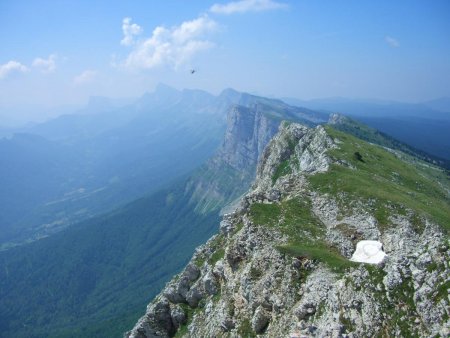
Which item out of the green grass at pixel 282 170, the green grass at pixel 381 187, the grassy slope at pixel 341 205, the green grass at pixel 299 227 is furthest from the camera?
the green grass at pixel 282 170

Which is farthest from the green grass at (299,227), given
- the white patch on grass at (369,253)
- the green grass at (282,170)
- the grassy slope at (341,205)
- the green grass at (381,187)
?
the green grass at (282,170)

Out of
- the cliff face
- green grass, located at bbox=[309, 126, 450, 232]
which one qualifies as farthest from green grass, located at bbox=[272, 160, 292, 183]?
the cliff face

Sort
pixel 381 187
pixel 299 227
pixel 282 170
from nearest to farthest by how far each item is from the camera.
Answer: pixel 299 227 → pixel 381 187 → pixel 282 170

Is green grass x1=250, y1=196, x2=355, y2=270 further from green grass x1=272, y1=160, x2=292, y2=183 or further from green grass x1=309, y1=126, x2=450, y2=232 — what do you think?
green grass x1=272, y1=160, x2=292, y2=183

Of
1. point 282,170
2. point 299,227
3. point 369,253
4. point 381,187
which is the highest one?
point 381,187

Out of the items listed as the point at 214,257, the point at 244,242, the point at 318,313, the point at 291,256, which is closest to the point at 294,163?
the point at 214,257

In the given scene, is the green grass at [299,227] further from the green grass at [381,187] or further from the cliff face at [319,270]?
the green grass at [381,187]

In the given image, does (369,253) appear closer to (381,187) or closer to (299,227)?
(299,227)

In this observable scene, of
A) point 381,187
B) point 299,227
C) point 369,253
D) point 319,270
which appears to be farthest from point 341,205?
point 319,270

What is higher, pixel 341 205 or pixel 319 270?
pixel 341 205
